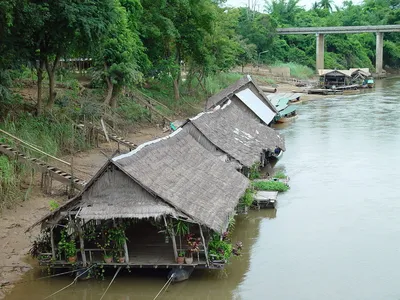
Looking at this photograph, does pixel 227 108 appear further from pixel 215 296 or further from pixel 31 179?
pixel 215 296

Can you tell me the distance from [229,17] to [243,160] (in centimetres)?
2476

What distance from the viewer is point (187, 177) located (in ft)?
49.8

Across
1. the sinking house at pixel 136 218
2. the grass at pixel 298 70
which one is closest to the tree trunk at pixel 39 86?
the sinking house at pixel 136 218

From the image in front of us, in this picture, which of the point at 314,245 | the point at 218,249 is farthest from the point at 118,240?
the point at 314,245

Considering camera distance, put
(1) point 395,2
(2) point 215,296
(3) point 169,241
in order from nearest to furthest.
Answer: (2) point 215,296, (3) point 169,241, (1) point 395,2

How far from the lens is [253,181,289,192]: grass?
2138 cm

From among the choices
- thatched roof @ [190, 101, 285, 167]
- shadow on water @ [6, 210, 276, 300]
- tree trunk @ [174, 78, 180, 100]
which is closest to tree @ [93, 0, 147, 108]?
thatched roof @ [190, 101, 285, 167]

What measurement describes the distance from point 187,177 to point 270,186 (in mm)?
7107

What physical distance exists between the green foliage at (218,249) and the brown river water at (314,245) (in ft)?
2.58

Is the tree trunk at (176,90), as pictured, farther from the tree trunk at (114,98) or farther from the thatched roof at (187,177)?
the thatched roof at (187,177)

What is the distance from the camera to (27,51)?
22000 mm

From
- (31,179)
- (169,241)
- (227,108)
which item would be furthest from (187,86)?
(169,241)

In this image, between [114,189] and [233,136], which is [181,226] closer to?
[114,189]

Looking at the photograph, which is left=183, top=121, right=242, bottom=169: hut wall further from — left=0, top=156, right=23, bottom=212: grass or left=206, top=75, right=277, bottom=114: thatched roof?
left=206, top=75, right=277, bottom=114: thatched roof
